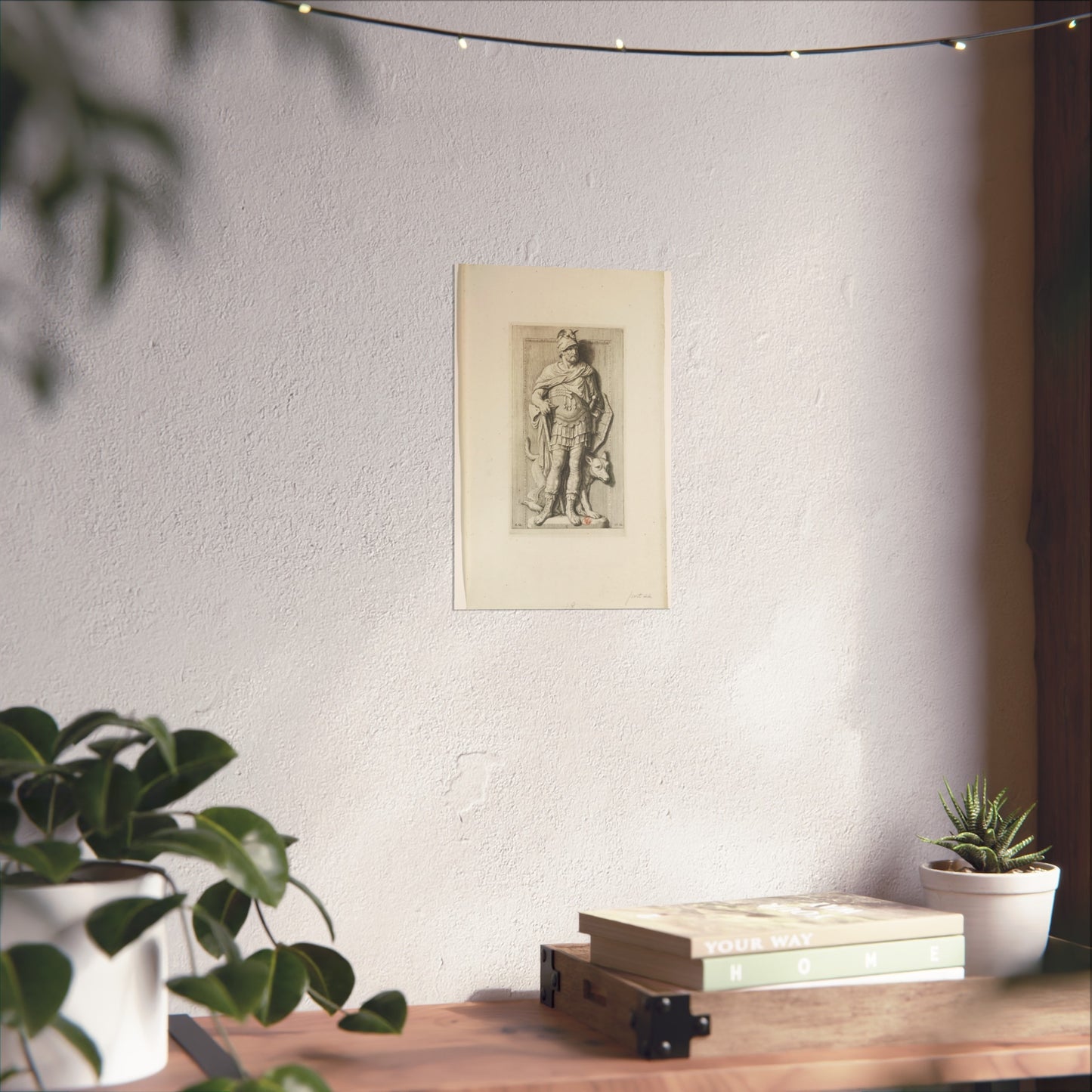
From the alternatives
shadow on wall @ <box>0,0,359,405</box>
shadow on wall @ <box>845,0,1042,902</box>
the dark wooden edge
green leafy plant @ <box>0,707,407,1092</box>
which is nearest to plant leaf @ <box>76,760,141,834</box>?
green leafy plant @ <box>0,707,407,1092</box>

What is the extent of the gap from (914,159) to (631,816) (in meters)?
0.88

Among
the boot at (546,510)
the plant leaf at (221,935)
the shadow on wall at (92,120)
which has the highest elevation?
the shadow on wall at (92,120)

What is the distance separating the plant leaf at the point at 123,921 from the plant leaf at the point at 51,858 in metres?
0.05

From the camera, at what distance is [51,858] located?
852 millimetres

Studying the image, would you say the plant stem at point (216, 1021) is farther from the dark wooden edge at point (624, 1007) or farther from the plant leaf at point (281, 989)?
the dark wooden edge at point (624, 1007)

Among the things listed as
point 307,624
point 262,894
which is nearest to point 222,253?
point 307,624

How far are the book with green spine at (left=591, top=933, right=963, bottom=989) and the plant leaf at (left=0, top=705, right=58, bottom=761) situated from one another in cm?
56

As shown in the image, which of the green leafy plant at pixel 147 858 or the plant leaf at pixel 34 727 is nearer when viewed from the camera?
the green leafy plant at pixel 147 858

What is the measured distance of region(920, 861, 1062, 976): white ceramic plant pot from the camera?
1.28 metres

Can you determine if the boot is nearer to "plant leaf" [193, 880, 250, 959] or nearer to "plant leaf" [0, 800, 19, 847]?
"plant leaf" [193, 880, 250, 959]

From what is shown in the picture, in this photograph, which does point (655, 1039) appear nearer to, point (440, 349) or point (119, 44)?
point (440, 349)

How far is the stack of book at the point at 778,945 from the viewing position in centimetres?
109

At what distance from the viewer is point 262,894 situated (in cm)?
90

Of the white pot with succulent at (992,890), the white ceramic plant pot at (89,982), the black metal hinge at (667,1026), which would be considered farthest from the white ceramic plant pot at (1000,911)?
the white ceramic plant pot at (89,982)
